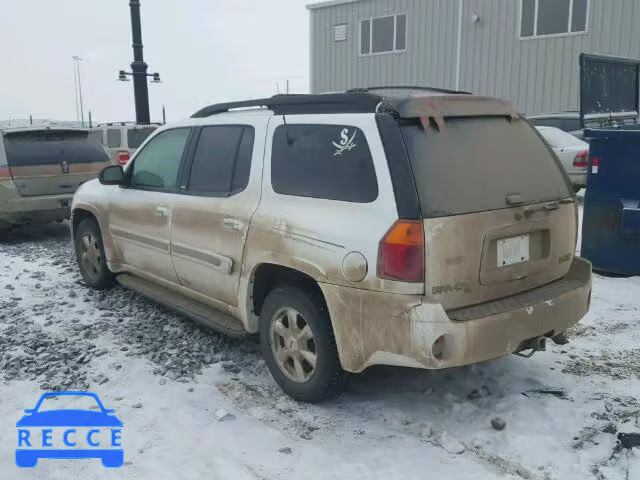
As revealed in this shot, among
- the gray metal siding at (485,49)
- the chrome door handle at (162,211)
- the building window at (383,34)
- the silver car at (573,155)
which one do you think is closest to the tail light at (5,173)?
the chrome door handle at (162,211)

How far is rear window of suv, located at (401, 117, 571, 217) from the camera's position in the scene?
10.3 feet

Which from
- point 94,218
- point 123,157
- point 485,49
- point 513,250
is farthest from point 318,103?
point 485,49

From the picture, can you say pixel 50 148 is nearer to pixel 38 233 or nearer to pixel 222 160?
pixel 38 233

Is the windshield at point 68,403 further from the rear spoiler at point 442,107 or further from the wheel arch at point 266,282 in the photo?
the rear spoiler at point 442,107

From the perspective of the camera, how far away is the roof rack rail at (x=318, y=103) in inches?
132

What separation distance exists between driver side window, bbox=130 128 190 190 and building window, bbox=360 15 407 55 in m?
15.4

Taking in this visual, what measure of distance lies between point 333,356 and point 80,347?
2.17 metres

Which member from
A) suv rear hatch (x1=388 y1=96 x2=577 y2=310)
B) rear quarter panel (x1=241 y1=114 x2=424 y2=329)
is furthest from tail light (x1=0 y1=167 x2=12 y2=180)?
suv rear hatch (x1=388 y1=96 x2=577 y2=310)

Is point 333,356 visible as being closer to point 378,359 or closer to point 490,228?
point 378,359

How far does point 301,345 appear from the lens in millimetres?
3664

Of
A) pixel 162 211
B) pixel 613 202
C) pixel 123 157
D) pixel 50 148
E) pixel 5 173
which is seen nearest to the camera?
pixel 162 211

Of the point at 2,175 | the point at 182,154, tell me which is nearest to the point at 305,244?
the point at 182,154

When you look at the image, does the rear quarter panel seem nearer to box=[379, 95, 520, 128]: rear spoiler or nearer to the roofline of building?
box=[379, 95, 520, 128]: rear spoiler

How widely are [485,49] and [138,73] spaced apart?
980 cm
